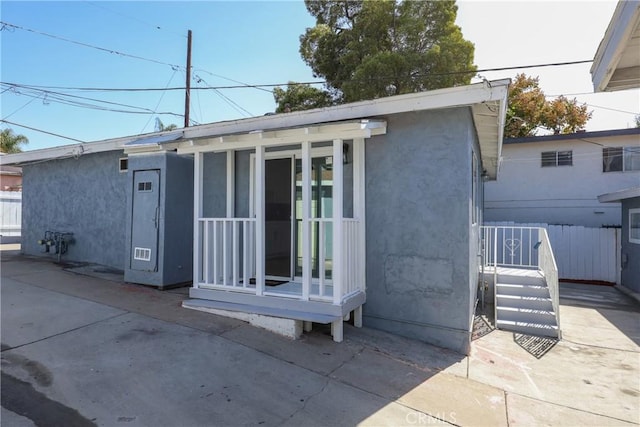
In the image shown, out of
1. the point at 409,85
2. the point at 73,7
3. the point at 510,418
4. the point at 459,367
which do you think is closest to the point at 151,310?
the point at 459,367

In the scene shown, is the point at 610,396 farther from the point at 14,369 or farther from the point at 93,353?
the point at 14,369

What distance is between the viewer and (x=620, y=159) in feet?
41.4

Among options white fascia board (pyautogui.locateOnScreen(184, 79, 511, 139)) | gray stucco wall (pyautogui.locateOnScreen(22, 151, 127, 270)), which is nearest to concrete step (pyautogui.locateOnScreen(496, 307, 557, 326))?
white fascia board (pyautogui.locateOnScreen(184, 79, 511, 139))

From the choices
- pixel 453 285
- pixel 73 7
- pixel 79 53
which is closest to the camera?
pixel 453 285

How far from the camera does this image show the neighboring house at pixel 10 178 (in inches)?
767

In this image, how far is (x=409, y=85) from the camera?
14234 mm

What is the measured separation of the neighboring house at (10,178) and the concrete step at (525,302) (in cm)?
2402

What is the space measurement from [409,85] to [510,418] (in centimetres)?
1319

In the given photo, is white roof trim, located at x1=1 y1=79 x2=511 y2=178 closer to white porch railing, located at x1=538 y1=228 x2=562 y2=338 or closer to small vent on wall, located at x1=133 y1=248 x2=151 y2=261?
small vent on wall, located at x1=133 y1=248 x2=151 y2=261

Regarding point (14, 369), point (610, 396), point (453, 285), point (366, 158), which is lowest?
point (610, 396)

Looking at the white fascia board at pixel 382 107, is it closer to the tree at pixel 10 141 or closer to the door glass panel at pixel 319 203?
the door glass panel at pixel 319 203

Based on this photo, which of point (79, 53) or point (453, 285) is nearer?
point (453, 285)

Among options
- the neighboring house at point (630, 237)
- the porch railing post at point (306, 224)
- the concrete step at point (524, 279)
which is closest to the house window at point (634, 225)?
the neighboring house at point (630, 237)

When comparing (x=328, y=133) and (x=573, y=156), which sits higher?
(x=573, y=156)
